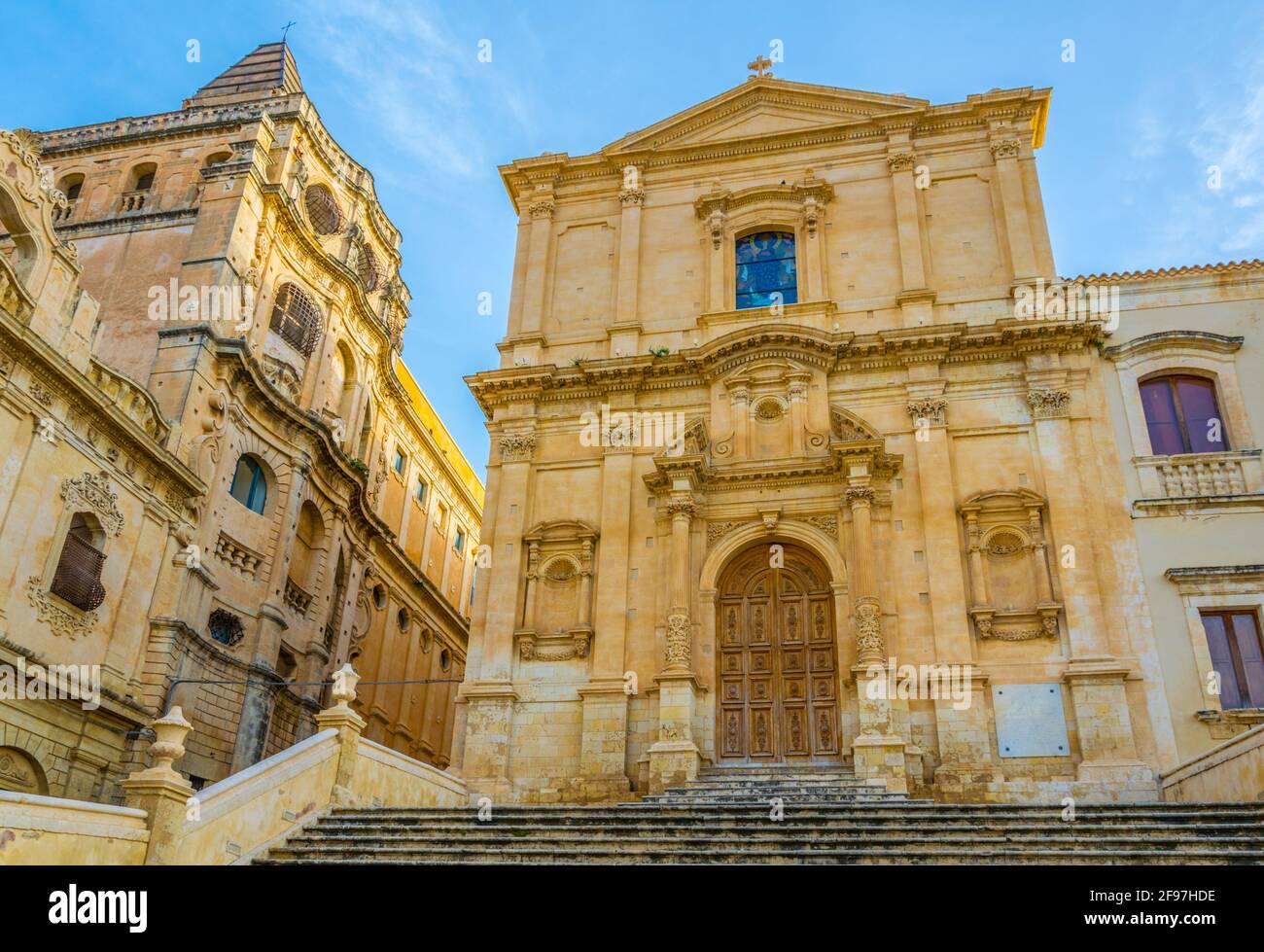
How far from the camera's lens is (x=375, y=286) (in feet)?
110

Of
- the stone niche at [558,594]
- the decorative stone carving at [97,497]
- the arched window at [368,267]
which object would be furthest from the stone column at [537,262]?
the decorative stone carving at [97,497]

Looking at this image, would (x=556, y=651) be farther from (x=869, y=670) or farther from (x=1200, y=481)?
(x=1200, y=481)

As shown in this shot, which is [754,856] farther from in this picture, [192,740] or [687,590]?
[192,740]

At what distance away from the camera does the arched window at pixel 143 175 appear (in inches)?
1145

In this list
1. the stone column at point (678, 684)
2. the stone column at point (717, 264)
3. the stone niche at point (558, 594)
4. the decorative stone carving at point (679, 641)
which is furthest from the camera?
the stone column at point (717, 264)

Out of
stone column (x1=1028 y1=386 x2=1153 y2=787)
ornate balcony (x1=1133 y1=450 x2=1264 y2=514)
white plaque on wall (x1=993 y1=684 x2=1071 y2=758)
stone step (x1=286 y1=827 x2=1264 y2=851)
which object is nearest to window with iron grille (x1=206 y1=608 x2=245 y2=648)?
stone step (x1=286 y1=827 x2=1264 y2=851)

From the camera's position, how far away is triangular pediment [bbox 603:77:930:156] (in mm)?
24125

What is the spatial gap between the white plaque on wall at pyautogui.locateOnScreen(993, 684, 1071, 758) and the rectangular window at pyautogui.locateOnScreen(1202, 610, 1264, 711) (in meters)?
2.51

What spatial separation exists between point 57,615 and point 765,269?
15540mm

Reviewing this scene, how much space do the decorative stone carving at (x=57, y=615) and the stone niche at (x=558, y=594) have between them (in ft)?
25.7

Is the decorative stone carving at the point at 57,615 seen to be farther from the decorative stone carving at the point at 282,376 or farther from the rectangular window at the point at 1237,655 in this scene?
the rectangular window at the point at 1237,655

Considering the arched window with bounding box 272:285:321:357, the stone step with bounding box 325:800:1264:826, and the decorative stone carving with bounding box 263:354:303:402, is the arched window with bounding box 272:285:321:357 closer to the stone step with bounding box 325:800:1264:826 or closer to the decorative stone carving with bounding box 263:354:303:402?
the decorative stone carving with bounding box 263:354:303:402
